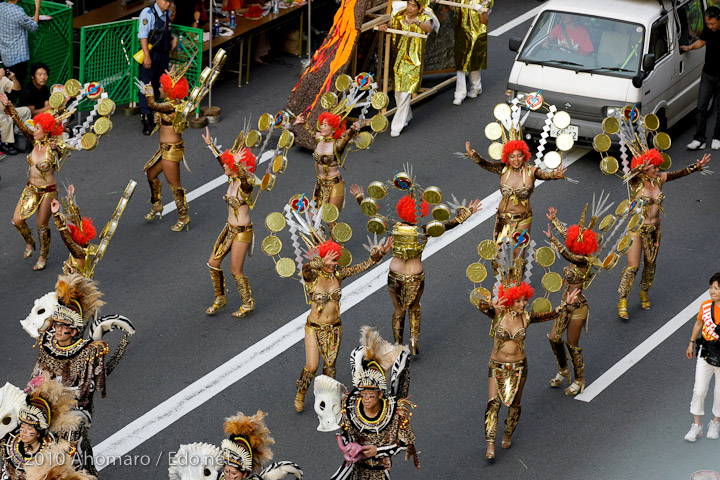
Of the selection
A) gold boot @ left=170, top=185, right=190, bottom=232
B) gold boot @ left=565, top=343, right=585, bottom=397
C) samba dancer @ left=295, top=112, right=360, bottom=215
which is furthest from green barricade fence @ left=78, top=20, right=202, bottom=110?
gold boot @ left=565, top=343, right=585, bottom=397

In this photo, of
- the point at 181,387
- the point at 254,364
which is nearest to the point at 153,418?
the point at 181,387

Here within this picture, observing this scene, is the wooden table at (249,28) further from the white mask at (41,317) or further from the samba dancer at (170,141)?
the white mask at (41,317)

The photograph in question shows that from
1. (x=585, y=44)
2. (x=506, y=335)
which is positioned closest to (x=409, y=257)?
(x=506, y=335)

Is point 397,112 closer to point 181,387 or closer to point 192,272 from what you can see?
point 192,272

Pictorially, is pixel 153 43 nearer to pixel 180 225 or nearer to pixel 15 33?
pixel 15 33

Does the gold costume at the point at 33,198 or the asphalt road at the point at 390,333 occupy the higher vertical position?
the gold costume at the point at 33,198

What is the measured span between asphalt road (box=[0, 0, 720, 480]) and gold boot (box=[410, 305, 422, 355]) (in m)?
0.13

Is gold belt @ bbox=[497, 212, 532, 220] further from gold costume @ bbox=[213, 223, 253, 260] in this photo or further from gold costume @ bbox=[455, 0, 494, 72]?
gold costume @ bbox=[455, 0, 494, 72]

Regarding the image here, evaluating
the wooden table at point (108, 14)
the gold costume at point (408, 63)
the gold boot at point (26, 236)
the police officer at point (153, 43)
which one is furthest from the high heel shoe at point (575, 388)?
the wooden table at point (108, 14)

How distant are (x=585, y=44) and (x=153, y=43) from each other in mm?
5561

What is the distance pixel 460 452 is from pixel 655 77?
22.2ft

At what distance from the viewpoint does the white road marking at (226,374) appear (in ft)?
32.5

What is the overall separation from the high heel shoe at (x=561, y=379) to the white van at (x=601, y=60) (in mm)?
4466

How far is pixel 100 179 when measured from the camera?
46.6 feet
